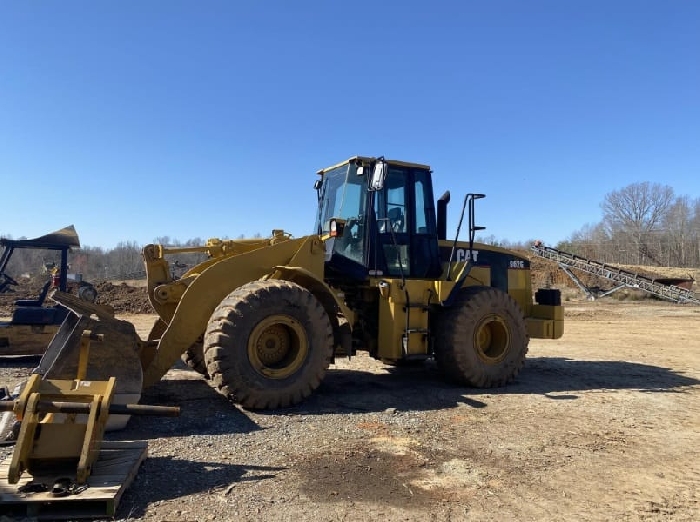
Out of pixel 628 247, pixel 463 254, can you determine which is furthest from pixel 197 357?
pixel 628 247

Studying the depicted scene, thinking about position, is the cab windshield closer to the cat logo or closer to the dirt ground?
the cat logo

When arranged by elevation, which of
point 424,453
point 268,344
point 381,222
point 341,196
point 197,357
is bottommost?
point 424,453

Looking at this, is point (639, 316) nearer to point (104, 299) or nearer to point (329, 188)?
point (329, 188)

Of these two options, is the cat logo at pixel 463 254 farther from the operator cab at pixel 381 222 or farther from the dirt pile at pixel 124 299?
the dirt pile at pixel 124 299

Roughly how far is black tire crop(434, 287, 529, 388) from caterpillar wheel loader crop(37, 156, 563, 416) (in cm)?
2

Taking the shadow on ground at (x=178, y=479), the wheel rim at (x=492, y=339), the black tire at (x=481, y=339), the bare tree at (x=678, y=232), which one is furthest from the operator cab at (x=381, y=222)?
the bare tree at (x=678, y=232)

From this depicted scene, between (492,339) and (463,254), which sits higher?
(463,254)

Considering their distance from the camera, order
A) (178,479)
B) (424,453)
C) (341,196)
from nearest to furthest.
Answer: (178,479)
(424,453)
(341,196)

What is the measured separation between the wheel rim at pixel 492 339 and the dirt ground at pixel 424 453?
20.5 inches

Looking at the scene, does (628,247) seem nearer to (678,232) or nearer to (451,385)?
(678,232)

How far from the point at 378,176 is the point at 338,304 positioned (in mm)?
1663

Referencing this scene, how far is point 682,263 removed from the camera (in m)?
50.7

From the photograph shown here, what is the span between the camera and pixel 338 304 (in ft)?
22.1

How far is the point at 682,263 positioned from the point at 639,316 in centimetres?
3436
